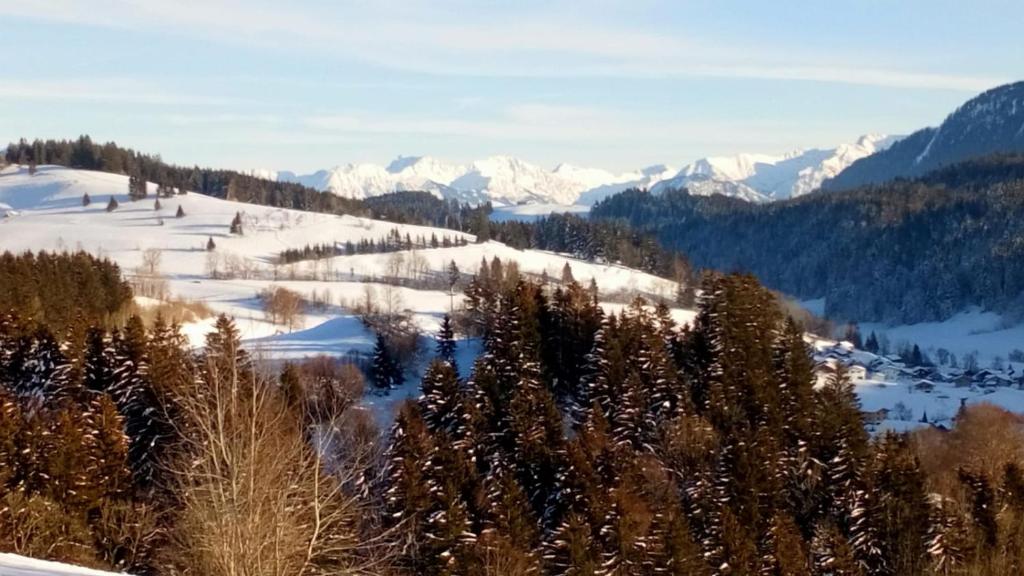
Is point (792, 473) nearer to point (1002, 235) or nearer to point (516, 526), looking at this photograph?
point (516, 526)

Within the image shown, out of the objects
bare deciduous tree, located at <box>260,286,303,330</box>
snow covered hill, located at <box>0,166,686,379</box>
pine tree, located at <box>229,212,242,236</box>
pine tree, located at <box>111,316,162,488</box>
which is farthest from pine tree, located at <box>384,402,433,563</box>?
pine tree, located at <box>229,212,242,236</box>

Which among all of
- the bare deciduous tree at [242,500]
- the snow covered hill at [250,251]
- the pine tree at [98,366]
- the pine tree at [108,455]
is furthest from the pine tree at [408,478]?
the snow covered hill at [250,251]

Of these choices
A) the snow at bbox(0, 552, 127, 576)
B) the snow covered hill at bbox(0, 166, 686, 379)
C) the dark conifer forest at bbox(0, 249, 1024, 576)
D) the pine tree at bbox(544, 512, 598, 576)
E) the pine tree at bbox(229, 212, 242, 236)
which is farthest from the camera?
the pine tree at bbox(229, 212, 242, 236)

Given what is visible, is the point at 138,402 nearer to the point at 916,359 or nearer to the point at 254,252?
the point at 254,252

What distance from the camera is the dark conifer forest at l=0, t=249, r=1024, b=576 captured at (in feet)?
102

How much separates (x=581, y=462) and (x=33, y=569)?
26.2m

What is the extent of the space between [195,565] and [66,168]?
610 feet

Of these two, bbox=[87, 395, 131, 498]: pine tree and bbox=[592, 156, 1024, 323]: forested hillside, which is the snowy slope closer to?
bbox=[87, 395, 131, 498]: pine tree

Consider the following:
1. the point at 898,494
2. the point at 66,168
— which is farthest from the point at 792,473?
the point at 66,168

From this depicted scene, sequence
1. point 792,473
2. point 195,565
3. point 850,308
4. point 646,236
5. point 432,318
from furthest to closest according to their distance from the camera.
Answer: point 850,308
point 646,236
point 432,318
point 792,473
point 195,565

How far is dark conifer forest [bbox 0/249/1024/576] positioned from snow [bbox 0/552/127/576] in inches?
270

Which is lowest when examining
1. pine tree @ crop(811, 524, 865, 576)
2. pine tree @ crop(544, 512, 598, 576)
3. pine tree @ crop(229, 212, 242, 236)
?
pine tree @ crop(811, 524, 865, 576)

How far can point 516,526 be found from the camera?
34.3 m

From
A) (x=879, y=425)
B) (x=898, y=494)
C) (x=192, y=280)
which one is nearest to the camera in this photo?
(x=898, y=494)
